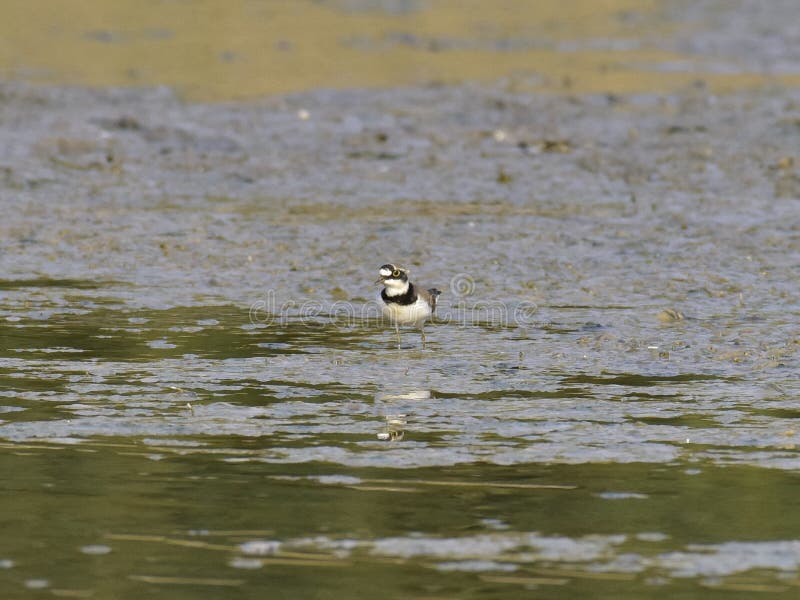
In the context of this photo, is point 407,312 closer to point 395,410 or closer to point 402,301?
point 402,301

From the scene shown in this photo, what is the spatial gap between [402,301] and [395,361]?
583 millimetres

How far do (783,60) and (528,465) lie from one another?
18806 mm

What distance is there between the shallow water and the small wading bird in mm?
191

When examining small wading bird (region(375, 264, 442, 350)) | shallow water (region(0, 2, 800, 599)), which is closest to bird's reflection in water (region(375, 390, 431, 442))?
shallow water (region(0, 2, 800, 599))

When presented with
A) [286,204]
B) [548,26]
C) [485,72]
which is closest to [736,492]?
[286,204]

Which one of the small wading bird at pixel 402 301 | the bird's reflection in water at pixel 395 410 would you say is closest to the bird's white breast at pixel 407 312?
the small wading bird at pixel 402 301

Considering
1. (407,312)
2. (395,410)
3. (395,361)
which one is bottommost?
(395,410)

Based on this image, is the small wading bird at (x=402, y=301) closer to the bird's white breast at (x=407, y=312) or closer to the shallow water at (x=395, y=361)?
the bird's white breast at (x=407, y=312)

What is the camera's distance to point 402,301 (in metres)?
9.62

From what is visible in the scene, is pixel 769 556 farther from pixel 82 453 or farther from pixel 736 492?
pixel 82 453

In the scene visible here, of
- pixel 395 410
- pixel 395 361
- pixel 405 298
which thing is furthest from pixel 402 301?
pixel 395 410

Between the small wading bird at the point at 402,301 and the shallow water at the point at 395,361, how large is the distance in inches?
7.5

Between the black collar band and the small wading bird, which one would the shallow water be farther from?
the black collar band

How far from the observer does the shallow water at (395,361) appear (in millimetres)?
5859
